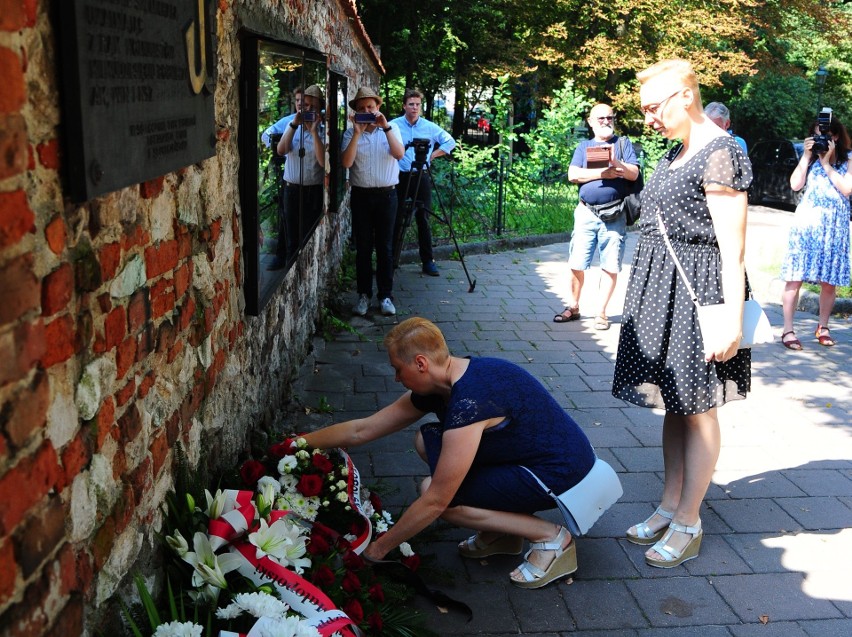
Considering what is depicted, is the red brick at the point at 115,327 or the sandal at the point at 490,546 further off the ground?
the red brick at the point at 115,327

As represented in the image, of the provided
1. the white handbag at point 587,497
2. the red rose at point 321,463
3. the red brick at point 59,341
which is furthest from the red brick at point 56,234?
the white handbag at point 587,497

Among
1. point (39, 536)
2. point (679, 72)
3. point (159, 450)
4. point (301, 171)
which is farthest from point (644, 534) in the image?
point (39, 536)

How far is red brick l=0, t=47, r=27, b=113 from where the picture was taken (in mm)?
1424

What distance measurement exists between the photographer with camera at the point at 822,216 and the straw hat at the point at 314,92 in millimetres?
3613

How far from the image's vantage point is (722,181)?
337cm

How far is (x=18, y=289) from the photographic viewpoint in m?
1.50

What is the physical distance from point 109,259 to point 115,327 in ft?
0.53

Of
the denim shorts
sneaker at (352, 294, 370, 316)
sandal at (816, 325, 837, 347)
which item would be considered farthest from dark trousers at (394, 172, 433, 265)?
sandal at (816, 325, 837, 347)

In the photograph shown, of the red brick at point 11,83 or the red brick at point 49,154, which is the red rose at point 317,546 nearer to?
the red brick at point 49,154

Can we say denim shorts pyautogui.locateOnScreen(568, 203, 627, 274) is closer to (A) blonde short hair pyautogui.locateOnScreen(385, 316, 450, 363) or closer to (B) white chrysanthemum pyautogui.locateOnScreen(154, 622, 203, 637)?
(A) blonde short hair pyautogui.locateOnScreen(385, 316, 450, 363)

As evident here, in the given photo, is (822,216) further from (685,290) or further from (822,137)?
(685,290)

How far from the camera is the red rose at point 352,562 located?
10.0ft

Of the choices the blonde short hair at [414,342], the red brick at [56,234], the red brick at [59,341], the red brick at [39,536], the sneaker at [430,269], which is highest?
the red brick at [56,234]

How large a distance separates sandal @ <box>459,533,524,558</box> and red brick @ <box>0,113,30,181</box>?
8.73 ft
